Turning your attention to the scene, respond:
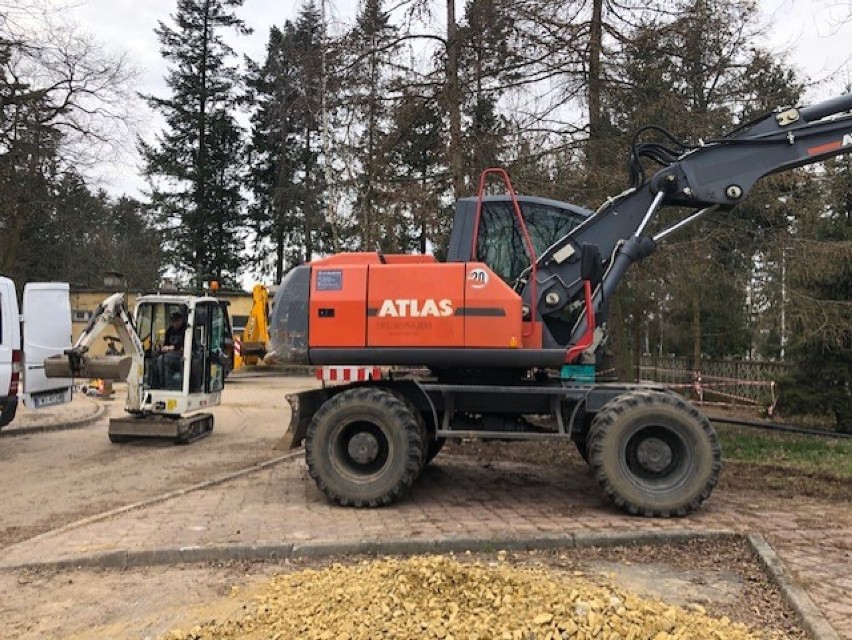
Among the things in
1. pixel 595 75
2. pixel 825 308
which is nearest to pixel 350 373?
pixel 595 75

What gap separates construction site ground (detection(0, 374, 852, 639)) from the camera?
466cm

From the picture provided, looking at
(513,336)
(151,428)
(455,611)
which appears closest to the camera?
(455,611)

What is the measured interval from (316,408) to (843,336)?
8.05 m

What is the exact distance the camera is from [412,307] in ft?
23.2

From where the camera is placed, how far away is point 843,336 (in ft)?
35.1

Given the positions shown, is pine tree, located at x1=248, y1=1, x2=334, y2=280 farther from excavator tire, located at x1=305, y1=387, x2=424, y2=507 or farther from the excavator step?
excavator tire, located at x1=305, y1=387, x2=424, y2=507

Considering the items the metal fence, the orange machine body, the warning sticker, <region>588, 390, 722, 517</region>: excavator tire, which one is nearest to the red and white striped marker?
the orange machine body

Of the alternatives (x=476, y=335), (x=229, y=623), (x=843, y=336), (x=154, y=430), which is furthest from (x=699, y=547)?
(x=154, y=430)

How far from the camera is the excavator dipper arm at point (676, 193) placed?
7.31 meters

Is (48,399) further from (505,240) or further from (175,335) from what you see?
(505,240)

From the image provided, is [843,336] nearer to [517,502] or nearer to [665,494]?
[665,494]

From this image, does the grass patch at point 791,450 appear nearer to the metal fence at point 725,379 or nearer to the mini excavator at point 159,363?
the metal fence at point 725,379

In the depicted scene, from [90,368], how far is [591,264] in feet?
24.8

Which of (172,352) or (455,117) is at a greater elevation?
(455,117)
